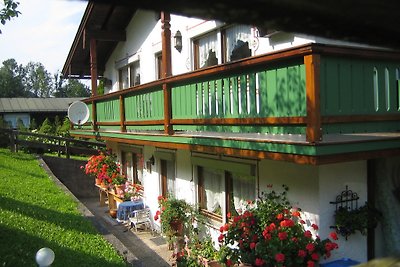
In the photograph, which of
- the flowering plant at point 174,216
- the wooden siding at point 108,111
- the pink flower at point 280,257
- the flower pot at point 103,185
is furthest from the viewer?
the flower pot at point 103,185

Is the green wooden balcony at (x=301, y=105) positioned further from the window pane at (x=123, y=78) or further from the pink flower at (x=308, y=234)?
the window pane at (x=123, y=78)

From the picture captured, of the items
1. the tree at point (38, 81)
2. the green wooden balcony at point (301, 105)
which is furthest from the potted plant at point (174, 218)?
the tree at point (38, 81)

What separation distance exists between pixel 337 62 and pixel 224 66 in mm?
1590

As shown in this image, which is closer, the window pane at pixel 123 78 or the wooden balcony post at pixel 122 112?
the wooden balcony post at pixel 122 112

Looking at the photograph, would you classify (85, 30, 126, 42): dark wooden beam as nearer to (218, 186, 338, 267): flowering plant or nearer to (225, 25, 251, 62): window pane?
(225, 25, 251, 62): window pane

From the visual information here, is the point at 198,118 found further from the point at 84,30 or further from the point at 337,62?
the point at 84,30

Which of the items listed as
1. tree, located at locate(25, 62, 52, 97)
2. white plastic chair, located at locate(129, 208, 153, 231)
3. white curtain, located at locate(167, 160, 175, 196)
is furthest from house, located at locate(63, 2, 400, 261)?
tree, located at locate(25, 62, 52, 97)

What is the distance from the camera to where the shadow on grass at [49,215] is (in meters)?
8.83

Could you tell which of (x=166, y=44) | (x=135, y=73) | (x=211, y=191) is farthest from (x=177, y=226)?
(x=135, y=73)

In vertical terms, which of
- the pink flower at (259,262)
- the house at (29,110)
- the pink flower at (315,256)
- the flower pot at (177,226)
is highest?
the house at (29,110)

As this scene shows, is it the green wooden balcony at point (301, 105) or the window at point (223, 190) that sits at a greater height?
the green wooden balcony at point (301, 105)

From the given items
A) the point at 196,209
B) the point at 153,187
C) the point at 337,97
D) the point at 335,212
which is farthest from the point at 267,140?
the point at 153,187

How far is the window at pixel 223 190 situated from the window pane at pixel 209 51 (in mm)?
2546

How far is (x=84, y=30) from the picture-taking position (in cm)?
1355
